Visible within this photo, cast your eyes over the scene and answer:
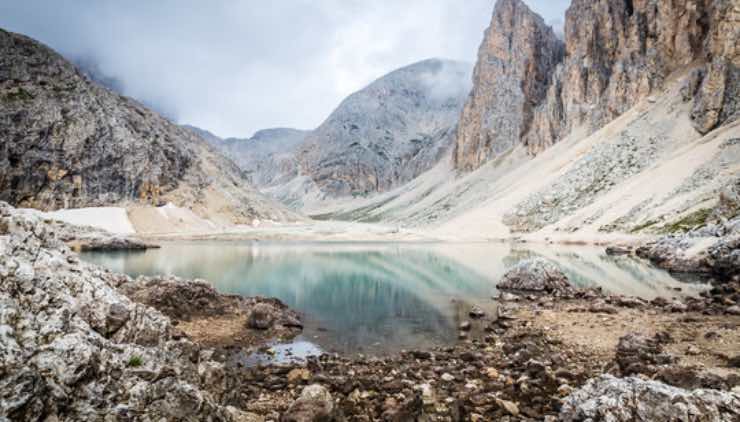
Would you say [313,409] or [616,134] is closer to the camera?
[313,409]

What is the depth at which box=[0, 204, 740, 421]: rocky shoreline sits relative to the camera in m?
3.65

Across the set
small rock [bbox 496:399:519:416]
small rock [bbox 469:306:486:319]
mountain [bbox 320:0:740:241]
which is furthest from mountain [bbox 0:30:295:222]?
small rock [bbox 496:399:519:416]

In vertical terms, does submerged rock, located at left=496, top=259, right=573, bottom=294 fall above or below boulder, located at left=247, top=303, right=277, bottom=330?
above

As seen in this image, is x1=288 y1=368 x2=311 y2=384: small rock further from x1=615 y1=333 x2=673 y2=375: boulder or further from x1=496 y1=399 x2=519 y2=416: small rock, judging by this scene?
x1=615 y1=333 x2=673 y2=375: boulder

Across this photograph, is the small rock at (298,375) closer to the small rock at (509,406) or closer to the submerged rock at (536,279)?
the small rock at (509,406)

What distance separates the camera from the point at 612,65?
333 ft

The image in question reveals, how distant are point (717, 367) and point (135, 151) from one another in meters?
112

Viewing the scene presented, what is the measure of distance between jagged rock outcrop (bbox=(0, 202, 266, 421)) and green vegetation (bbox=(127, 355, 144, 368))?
11mm

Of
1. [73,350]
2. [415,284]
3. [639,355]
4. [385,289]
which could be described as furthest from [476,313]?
[73,350]

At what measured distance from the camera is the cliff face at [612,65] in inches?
2675

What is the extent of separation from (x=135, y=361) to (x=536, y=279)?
20.1 meters

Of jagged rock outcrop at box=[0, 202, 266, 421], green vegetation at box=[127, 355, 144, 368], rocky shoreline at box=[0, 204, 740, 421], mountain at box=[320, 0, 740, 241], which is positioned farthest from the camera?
mountain at box=[320, 0, 740, 241]

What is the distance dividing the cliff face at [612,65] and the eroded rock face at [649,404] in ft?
268

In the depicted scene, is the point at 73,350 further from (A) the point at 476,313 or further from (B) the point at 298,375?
(A) the point at 476,313
